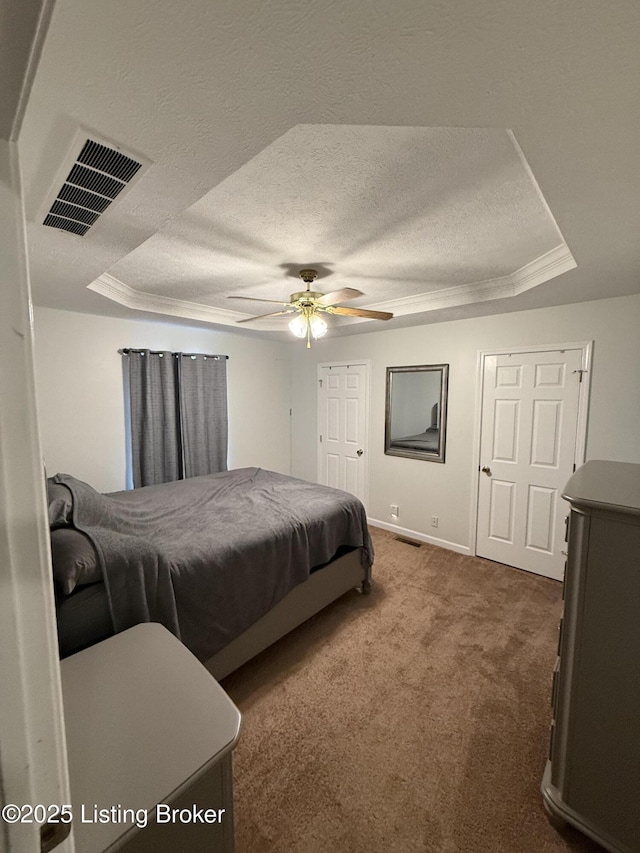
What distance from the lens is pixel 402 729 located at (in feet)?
5.63

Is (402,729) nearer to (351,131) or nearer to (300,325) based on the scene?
(300,325)

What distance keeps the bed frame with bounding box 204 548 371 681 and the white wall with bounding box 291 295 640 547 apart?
1.34 metres

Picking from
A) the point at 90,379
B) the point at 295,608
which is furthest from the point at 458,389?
the point at 90,379

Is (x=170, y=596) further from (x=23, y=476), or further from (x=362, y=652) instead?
(x=23, y=476)

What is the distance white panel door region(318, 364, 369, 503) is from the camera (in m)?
4.29

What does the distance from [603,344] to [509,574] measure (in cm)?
206

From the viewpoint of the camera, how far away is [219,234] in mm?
1959

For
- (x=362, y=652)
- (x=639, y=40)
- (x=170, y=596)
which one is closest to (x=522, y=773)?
(x=362, y=652)

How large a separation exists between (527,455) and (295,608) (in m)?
2.35

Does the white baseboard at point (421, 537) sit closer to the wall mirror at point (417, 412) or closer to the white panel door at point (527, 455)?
the white panel door at point (527, 455)

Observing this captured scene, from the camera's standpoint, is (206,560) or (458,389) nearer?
(206,560)

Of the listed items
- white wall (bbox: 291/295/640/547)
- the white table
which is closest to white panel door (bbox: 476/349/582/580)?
white wall (bbox: 291/295/640/547)

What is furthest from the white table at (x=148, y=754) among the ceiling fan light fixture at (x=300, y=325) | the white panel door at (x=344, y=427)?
the white panel door at (x=344, y=427)

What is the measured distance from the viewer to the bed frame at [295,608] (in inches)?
76.3
